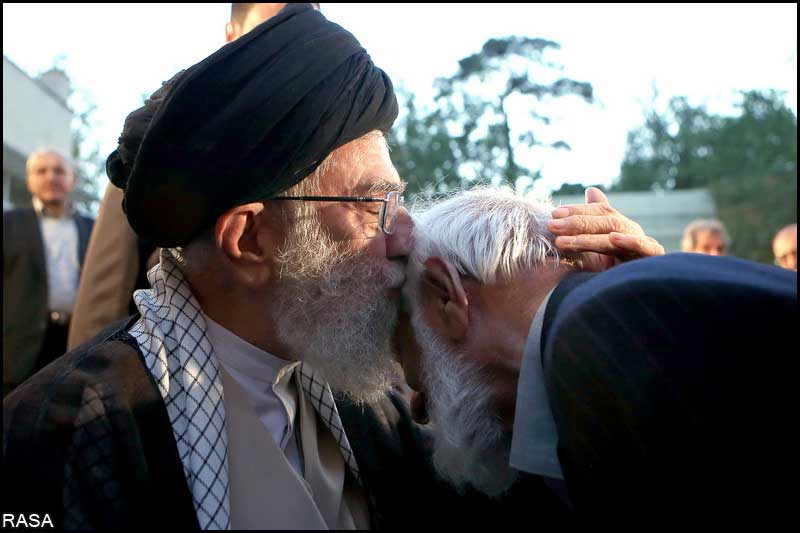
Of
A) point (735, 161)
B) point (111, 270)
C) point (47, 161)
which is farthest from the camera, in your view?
point (735, 161)

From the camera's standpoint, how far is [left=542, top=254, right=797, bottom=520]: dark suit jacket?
1329 mm

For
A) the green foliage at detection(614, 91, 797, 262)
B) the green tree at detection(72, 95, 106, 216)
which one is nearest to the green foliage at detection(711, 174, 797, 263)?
the green foliage at detection(614, 91, 797, 262)

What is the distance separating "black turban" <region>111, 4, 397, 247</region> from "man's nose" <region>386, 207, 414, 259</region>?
29cm

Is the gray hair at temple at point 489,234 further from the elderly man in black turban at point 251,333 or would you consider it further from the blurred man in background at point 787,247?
the blurred man in background at point 787,247

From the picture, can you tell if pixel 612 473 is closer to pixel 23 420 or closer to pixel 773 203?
pixel 23 420

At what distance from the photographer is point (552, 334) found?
145cm

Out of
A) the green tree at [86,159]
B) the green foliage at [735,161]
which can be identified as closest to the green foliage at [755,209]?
the green foliage at [735,161]

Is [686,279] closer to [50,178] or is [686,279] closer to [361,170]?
[361,170]

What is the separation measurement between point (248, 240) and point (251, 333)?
10.2 inches

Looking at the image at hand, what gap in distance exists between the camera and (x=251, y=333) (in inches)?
84.4

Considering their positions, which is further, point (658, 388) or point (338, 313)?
point (338, 313)

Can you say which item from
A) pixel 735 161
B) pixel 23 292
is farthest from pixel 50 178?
pixel 735 161

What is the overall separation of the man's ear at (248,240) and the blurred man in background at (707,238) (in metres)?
5.24

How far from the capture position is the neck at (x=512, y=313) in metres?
1.90
